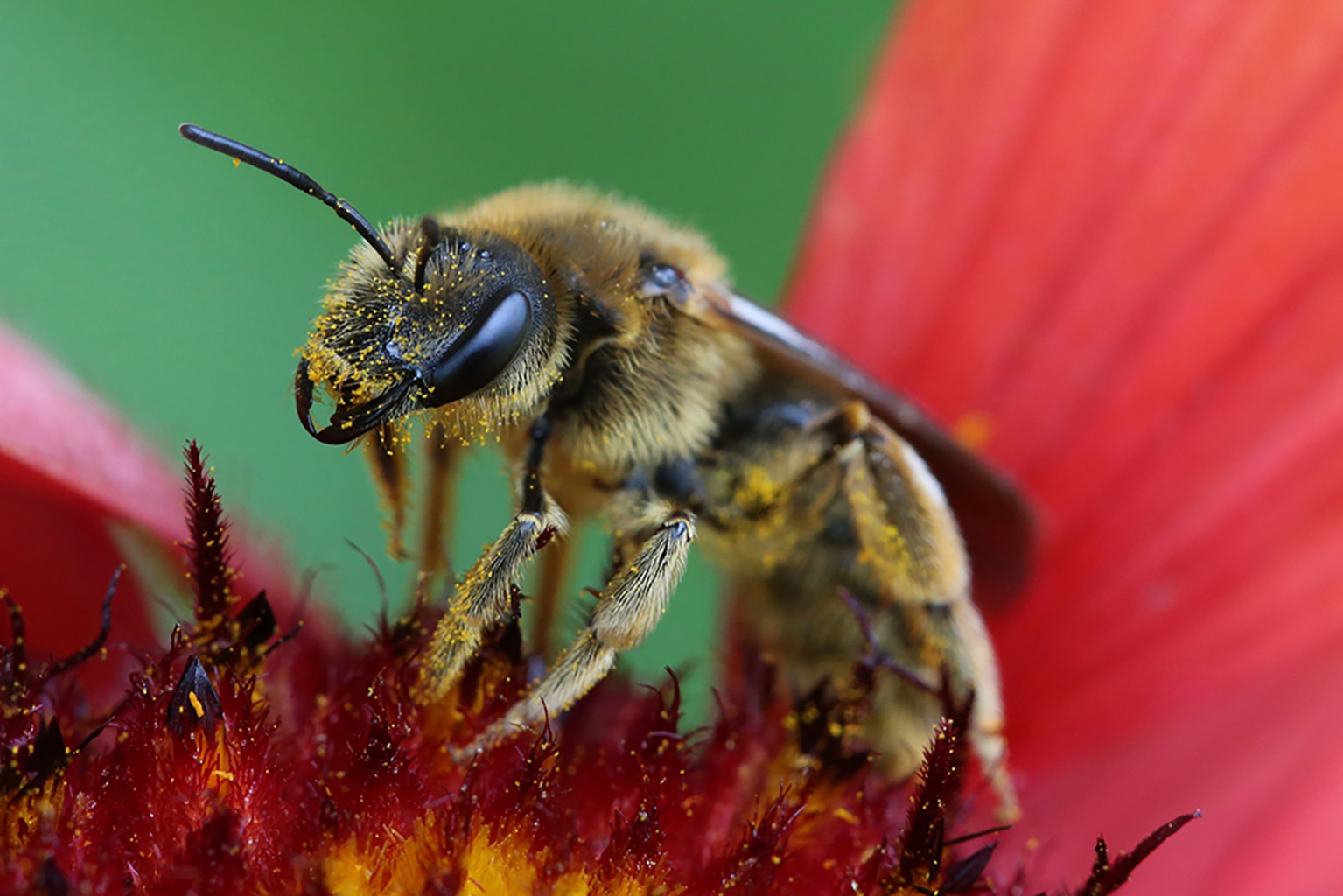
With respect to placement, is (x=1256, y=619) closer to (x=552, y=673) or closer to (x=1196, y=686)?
(x=1196, y=686)

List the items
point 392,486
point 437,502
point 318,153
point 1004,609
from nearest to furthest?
point 392,486 → point 437,502 → point 1004,609 → point 318,153

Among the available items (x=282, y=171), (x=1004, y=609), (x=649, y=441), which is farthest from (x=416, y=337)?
(x=1004, y=609)

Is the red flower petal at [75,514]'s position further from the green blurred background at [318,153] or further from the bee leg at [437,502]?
the green blurred background at [318,153]

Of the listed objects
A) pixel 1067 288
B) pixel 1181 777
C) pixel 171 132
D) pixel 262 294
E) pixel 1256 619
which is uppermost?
pixel 1067 288

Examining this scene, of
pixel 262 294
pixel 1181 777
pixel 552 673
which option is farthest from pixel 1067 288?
pixel 262 294

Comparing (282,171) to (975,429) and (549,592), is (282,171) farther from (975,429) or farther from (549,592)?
(975,429)

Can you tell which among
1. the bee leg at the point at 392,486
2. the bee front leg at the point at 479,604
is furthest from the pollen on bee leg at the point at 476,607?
the bee leg at the point at 392,486
